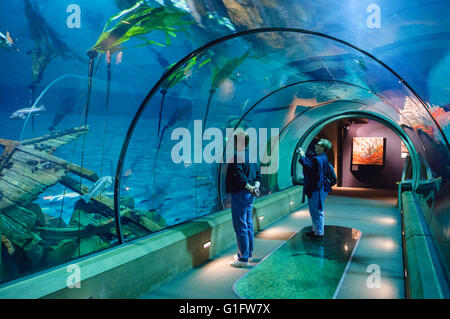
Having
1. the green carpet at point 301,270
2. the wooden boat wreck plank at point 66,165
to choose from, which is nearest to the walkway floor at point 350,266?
the green carpet at point 301,270

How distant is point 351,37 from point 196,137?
3.63 meters

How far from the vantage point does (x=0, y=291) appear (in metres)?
2.83

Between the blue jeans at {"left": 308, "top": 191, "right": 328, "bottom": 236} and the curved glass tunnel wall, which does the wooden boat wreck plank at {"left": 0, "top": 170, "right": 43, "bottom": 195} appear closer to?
the curved glass tunnel wall

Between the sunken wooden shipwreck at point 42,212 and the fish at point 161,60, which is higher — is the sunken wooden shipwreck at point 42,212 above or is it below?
below

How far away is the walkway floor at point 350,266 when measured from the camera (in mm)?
4246

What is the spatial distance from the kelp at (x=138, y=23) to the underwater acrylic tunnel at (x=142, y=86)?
15 mm

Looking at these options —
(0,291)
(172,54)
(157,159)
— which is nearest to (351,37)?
(172,54)

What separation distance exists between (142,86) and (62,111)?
1227mm

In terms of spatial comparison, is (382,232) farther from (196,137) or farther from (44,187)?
(44,187)

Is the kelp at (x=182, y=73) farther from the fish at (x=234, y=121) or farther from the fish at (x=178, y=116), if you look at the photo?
the fish at (x=234, y=121)

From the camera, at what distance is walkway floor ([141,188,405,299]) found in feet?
13.9

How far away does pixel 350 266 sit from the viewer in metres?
5.24

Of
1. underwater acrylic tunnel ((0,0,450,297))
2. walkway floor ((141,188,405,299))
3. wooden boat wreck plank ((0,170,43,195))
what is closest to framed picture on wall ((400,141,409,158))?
walkway floor ((141,188,405,299))

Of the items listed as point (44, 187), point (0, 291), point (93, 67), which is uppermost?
point (93, 67)
